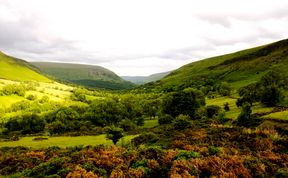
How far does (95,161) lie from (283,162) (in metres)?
15.8

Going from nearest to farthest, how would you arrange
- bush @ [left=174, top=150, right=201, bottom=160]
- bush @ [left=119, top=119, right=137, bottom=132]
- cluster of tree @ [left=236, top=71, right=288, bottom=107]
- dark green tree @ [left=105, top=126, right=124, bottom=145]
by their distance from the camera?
1. bush @ [left=174, top=150, right=201, bottom=160]
2. dark green tree @ [left=105, top=126, right=124, bottom=145]
3. cluster of tree @ [left=236, top=71, right=288, bottom=107]
4. bush @ [left=119, top=119, right=137, bottom=132]

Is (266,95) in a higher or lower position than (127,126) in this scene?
higher

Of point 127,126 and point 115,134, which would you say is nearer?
point 115,134

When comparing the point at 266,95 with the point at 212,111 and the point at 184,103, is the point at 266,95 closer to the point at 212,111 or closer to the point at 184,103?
the point at 212,111

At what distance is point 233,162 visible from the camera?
73.4 feet

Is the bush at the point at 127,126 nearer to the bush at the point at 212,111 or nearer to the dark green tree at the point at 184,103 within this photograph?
the dark green tree at the point at 184,103

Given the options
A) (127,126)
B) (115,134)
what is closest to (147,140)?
(115,134)

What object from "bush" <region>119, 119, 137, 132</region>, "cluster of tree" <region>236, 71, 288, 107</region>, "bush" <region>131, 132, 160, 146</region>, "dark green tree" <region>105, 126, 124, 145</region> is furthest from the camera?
"bush" <region>119, 119, 137, 132</region>

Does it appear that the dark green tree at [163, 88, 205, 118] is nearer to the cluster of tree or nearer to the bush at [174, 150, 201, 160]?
the cluster of tree

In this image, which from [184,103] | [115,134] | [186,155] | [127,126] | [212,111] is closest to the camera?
[186,155]

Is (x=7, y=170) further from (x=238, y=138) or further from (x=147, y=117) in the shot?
(x=147, y=117)

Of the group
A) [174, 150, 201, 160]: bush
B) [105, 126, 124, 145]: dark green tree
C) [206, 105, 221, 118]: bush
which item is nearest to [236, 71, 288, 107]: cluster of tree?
[206, 105, 221, 118]: bush

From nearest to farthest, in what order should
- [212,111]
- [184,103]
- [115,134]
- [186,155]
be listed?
[186,155] < [115,134] < [212,111] < [184,103]

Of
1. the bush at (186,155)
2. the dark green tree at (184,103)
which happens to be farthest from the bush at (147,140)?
the dark green tree at (184,103)
